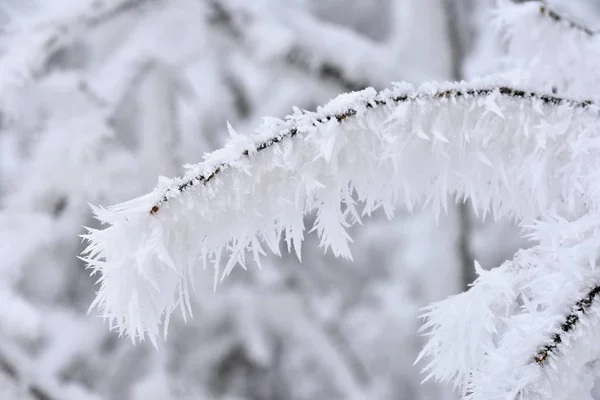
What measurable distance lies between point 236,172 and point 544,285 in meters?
0.25

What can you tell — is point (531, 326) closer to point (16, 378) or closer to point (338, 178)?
point (338, 178)

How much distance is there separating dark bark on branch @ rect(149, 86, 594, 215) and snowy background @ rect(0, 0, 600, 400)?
0.99 feet

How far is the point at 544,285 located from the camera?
0.45 m

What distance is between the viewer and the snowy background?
118 cm

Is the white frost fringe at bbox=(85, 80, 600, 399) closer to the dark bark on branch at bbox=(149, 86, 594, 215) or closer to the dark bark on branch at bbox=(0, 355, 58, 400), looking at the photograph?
the dark bark on branch at bbox=(149, 86, 594, 215)

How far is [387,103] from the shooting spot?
463 millimetres

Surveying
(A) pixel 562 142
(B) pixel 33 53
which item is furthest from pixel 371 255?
(A) pixel 562 142

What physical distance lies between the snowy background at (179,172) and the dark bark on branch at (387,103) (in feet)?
0.99

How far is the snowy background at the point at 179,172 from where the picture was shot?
118 centimetres

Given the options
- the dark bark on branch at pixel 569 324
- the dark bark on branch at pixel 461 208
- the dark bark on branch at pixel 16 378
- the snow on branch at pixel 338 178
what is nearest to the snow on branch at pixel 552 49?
the snow on branch at pixel 338 178

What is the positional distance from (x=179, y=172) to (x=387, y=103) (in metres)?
1.22

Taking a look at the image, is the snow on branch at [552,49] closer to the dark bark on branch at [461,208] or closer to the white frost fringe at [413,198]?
the white frost fringe at [413,198]

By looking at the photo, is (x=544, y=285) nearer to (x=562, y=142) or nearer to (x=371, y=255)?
(x=562, y=142)

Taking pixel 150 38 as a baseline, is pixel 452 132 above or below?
below
